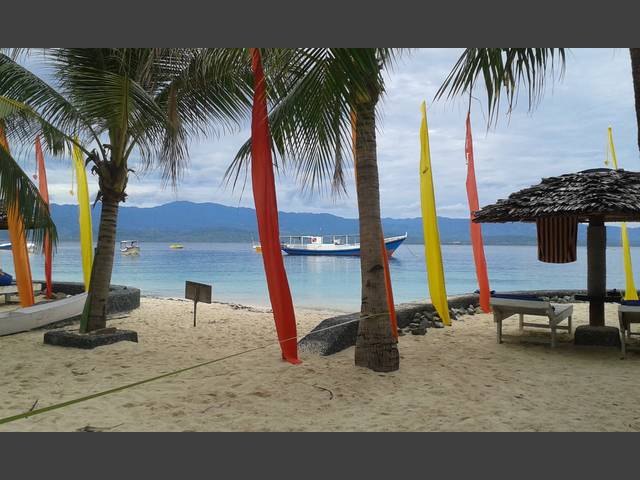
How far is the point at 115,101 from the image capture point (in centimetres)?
516

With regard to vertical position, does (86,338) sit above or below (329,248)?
above

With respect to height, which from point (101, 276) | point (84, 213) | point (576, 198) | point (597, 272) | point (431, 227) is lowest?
point (597, 272)

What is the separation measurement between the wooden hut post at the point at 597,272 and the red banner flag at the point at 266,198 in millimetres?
3878

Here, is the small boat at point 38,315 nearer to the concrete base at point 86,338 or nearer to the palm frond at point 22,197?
the concrete base at point 86,338

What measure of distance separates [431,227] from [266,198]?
3.20m

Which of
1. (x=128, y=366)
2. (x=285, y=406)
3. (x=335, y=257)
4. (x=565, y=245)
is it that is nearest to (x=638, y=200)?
(x=565, y=245)

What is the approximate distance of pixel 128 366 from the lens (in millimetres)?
4855

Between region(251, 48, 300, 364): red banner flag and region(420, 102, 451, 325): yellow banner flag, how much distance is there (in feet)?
9.62

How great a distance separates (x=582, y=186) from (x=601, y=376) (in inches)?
89.1

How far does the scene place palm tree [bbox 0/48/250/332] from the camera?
5258 millimetres

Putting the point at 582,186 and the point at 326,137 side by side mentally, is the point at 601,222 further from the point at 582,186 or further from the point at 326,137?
the point at 326,137

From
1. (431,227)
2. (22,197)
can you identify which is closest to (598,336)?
(431,227)

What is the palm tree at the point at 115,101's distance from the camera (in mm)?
5258

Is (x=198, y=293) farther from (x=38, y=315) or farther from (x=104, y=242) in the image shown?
(x=38, y=315)
